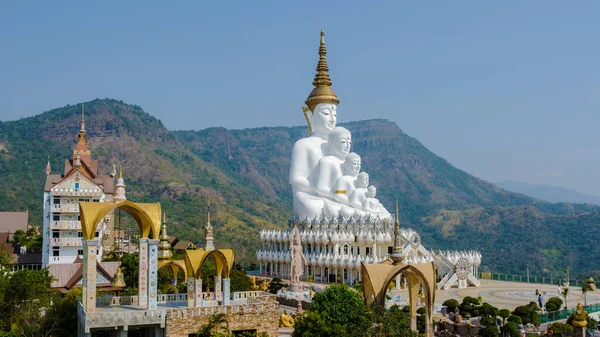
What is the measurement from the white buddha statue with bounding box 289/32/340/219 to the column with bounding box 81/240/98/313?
2622 centimetres

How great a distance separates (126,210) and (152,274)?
249 centimetres

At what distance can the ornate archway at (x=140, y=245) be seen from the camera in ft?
77.1

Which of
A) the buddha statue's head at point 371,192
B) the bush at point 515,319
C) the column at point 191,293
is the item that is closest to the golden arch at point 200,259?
the column at point 191,293

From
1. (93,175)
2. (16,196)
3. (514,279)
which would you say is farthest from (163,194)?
(514,279)

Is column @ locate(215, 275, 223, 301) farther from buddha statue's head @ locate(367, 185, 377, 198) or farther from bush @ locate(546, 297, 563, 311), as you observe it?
buddha statue's head @ locate(367, 185, 377, 198)

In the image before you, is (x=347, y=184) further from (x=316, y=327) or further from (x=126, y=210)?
(x=126, y=210)

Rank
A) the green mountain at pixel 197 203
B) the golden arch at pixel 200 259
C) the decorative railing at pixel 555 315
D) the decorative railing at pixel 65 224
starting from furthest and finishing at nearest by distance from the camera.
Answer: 1. the green mountain at pixel 197 203
2. the decorative railing at pixel 65 224
3. the decorative railing at pixel 555 315
4. the golden arch at pixel 200 259

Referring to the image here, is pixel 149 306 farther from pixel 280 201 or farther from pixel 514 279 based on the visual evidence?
pixel 280 201

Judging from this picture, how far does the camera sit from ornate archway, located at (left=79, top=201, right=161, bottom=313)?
23500mm

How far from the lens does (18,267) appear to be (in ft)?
153

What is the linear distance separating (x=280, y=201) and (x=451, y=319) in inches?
5667

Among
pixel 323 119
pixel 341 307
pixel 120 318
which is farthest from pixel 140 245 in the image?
pixel 323 119

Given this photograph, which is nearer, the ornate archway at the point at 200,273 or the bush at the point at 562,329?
the ornate archway at the point at 200,273

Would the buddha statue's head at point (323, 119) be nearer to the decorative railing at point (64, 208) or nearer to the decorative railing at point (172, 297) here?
the decorative railing at point (64, 208)
